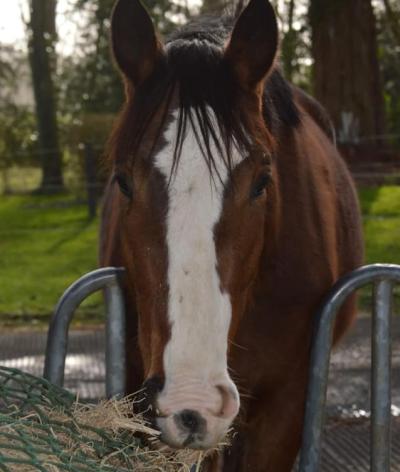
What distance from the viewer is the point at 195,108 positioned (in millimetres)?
2887

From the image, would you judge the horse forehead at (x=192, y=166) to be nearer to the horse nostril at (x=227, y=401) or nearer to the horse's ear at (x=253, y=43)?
the horse's ear at (x=253, y=43)

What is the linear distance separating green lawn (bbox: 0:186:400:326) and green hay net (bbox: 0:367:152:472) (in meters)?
6.47

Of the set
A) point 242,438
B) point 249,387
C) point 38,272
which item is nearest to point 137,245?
point 249,387

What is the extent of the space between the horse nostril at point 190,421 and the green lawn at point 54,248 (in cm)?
653

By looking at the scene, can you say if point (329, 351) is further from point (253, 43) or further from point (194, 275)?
Answer: point (253, 43)

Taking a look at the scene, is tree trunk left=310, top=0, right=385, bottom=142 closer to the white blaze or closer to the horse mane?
the horse mane

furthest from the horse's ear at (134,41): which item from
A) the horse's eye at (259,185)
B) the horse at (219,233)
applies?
the horse's eye at (259,185)

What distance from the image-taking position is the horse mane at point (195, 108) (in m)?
2.83

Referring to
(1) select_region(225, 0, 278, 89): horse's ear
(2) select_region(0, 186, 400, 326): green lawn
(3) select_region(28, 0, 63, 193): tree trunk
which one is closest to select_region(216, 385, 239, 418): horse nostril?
(1) select_region(225, 0, 278, 89): horse's ear

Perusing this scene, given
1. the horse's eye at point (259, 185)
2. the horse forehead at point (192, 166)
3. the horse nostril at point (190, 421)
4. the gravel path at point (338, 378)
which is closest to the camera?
the horse nostril at point (190, 421)

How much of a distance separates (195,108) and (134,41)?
1.54 ft

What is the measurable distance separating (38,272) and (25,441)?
33.3ft

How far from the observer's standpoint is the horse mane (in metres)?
2.83

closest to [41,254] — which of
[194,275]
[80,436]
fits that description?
[194,275]
